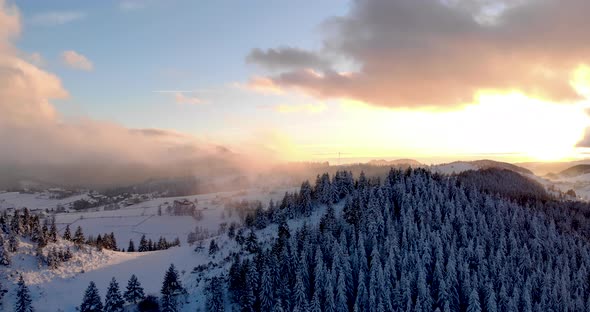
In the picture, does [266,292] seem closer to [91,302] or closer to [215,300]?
[215,300]

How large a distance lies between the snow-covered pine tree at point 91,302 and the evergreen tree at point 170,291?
15.9 meters

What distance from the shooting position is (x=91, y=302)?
95.4 meters

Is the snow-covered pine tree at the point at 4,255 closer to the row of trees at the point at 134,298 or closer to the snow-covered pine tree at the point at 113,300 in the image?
the row of trees at the point at 134,298

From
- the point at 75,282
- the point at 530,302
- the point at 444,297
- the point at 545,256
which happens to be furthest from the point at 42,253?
the point at 545,256

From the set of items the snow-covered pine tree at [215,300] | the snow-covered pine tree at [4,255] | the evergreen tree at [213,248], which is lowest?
the snow-covered pine tree at [215,300]

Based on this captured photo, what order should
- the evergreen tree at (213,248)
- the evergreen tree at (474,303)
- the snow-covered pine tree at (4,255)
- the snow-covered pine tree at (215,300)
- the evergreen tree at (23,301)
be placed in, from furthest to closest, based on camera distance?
the evergreen tree at (213,248), the snow-covered pine tree at (4,255), the snow-covered pine tree at (215,300), the evergreen tree at (23,301), the evergreen tree at (474,303)

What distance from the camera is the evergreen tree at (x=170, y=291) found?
9456 cm

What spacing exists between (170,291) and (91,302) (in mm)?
19262

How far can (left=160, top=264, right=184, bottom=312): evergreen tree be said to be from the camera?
94.6 m

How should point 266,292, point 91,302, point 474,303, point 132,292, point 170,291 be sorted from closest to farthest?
point 474,303, point 266,292, point 91,302, point 170,291, point 132,292

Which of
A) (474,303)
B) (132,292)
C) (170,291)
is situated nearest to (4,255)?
(132,292)

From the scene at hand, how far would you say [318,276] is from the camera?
9394 centimetres

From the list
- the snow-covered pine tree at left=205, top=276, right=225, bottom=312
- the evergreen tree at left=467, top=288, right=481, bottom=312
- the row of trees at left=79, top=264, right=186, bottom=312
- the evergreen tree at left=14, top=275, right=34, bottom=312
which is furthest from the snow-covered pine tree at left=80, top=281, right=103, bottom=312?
the evergreen tree at left=467, top=288, right=481, bottom=312

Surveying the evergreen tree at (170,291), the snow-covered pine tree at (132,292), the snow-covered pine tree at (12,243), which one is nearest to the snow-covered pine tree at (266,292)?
the evergreen tree at (170,291)
